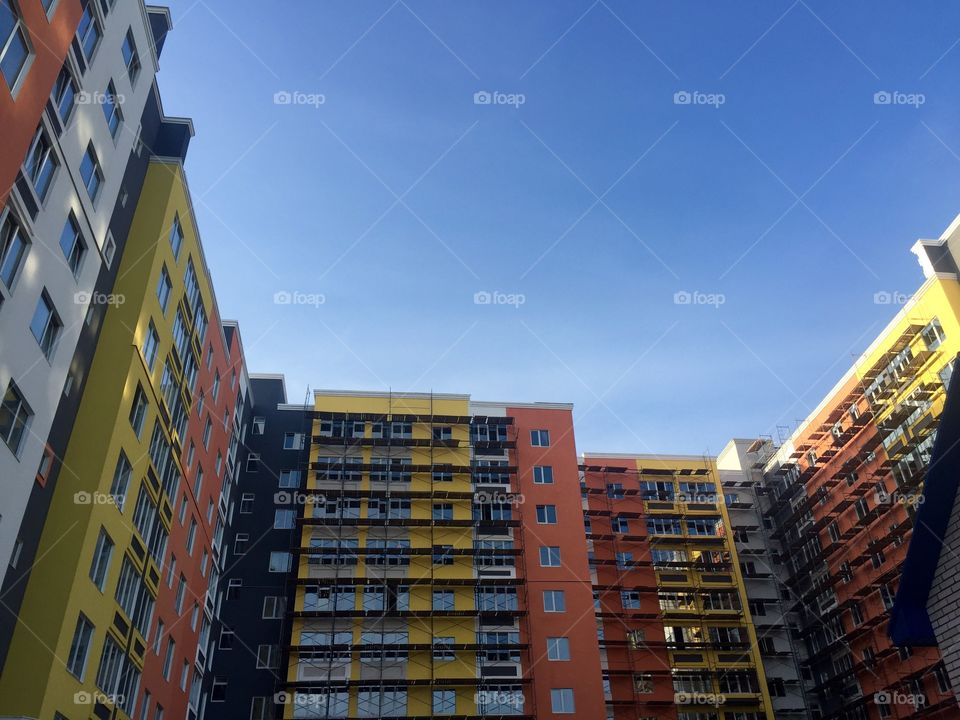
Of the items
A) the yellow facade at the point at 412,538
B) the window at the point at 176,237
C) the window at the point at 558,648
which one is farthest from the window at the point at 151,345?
the window at the point at 558,648

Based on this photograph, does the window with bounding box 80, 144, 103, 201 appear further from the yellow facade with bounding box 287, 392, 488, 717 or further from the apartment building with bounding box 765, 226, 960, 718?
the apartment building with bounding box 765, 226, 960, 718

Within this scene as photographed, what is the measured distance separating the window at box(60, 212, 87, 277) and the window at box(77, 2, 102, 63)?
600 centimetres

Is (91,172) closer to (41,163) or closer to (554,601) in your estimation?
(41,163)

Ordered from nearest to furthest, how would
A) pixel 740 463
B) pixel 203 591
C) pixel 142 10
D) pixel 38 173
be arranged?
pixel 38 173
pixel 142 10
pixel 203 591
pixel 740 463

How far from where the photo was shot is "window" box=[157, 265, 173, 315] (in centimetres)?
3938

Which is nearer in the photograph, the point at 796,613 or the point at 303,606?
the point at 303,606

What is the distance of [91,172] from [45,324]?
7.10 metres

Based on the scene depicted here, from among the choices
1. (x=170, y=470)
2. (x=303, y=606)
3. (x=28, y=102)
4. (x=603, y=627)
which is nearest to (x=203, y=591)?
(x=303, y=606)

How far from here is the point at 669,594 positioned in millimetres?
63125

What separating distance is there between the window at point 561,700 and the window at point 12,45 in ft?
142

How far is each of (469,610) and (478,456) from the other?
38.6 ft

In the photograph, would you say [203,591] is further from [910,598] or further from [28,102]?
[910,598]

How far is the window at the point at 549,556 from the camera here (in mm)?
56688

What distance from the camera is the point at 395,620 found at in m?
→ 53.4
